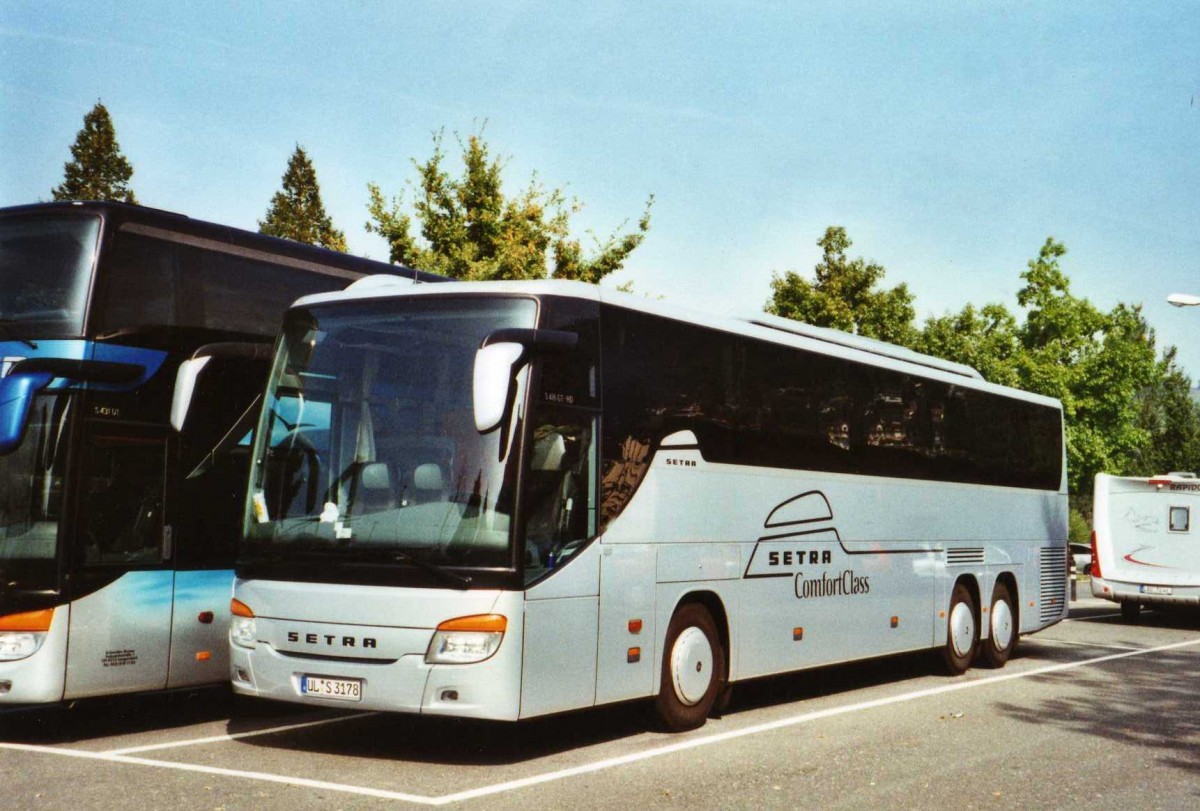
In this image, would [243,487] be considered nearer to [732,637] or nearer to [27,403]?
[27,403]

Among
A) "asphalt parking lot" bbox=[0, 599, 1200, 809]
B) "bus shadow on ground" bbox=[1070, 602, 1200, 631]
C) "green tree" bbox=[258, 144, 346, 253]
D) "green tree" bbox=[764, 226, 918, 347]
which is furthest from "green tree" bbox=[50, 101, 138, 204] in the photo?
"asphalt parking lot" bbox=[0, 599, 1200, 809]

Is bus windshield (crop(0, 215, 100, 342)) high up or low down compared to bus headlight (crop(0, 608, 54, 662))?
up

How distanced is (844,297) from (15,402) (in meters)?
34.3

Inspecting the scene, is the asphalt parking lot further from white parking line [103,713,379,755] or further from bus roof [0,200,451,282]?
bus roof [0,200,451,282]

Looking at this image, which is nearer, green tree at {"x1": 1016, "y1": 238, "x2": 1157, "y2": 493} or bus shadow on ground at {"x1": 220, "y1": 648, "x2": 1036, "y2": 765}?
bus shadow on ground at {"x1": 220, "y1": 648, "x2": 1036, "y2": 765}

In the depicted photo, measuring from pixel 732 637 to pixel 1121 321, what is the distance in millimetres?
37780

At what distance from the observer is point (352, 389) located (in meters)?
9.32

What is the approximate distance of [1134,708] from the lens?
12.4 metres

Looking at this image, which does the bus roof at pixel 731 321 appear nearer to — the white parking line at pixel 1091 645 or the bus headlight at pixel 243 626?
the bus headlight at pixel 243 626

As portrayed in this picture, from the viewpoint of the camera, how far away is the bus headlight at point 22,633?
9.35m

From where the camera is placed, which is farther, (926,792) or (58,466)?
(58,466)

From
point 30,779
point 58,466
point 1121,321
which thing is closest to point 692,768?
point 30,779

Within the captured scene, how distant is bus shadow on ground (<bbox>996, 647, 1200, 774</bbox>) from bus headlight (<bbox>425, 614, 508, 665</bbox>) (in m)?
4.85

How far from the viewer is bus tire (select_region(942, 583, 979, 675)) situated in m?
15.3
